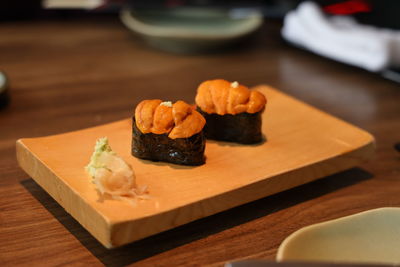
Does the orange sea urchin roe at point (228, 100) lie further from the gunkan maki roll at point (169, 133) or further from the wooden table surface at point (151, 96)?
the wooden table surface at point (151, 96)

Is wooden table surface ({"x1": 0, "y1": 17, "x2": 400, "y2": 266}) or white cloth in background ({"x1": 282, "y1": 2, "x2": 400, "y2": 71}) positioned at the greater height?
white cloth in background ({"x1": 282, "y1": 2, "x2": 400, "y2": 71})

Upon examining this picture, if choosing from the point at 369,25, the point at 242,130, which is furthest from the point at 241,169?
the point at 369,25

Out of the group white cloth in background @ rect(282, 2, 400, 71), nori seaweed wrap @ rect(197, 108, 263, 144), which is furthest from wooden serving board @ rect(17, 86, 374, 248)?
white cloth in background @ rect(282, 2, 400, 71)

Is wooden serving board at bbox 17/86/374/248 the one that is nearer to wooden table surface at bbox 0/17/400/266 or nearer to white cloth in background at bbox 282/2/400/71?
wooden table surface at bbox 0/17/400/266

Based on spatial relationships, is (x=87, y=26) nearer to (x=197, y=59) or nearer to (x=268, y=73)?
(x=197, y=59)

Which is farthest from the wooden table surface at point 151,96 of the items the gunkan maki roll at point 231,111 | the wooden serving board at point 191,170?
the gunkan maki roll at point 231,111

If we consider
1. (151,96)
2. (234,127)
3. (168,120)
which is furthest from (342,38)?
(168,120)
